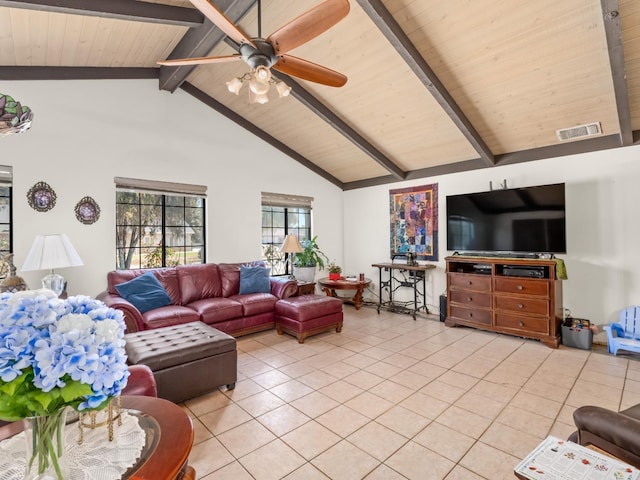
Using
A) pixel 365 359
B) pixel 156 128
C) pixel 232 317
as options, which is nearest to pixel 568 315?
pixel 365 359

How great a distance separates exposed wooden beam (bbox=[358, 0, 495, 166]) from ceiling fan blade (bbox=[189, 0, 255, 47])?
1143 millimetres

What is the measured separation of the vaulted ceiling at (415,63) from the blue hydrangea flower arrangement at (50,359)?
2.84 meters

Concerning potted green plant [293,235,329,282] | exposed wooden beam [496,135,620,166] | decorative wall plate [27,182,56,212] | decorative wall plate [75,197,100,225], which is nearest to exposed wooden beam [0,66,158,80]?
decorative wall plate [27,182,56,212]

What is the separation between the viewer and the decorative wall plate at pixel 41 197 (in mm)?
3518

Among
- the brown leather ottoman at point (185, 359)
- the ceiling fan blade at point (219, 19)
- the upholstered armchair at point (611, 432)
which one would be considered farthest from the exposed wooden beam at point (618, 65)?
the brown leather ottoman at point (185, 359)

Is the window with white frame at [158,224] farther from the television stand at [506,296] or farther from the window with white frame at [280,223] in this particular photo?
the television stand at [506,296]

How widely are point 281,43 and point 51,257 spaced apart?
9.30 feet

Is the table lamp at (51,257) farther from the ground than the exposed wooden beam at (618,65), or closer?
closer

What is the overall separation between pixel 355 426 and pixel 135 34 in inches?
164

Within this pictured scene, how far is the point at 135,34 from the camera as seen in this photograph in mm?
3336

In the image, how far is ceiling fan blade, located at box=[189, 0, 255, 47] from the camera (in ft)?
5.92

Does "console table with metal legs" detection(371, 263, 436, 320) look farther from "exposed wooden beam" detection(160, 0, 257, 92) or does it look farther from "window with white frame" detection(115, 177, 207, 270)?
"exposed wooden beam" detection(160, 0, 257, 92)

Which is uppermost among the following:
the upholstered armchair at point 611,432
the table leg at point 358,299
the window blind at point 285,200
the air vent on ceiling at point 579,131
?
the air vent on ceiling at point 579,131

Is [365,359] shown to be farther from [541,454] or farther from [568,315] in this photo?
[568,315]
